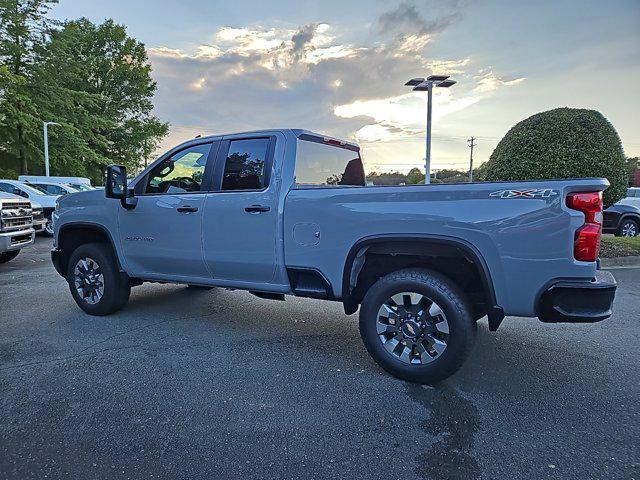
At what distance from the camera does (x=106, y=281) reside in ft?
15.6

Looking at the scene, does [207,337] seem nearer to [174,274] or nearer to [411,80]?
[174,274]

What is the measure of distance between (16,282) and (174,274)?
158 inches

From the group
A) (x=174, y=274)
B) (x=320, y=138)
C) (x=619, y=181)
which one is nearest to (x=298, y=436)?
(x=174, y=274)

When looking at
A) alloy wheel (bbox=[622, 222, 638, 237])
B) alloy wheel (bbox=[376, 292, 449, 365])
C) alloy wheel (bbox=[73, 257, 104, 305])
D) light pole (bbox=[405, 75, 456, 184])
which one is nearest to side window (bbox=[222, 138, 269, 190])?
alloy wheel (bbox=[376, 292, 449, 365])

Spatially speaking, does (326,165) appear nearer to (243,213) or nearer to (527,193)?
(243,213)

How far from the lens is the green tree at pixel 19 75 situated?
21781mm

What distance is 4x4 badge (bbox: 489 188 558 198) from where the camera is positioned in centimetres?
274

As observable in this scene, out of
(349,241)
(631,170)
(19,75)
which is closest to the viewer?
(349,241)

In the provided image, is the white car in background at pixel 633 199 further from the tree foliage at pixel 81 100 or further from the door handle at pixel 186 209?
the tree foliage at pixel 81 100

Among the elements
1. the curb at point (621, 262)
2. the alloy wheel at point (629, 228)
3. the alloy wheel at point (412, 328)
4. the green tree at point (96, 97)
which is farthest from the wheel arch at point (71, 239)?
the green tree at point (96, 97)

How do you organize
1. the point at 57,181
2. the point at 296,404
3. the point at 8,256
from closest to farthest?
1. the point at 296,404
2. the point at 8,256
3. the point at 57,181

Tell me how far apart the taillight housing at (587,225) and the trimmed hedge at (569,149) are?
257 inches

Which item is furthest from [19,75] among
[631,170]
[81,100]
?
[631,170]

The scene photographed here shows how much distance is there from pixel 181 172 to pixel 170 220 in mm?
530
